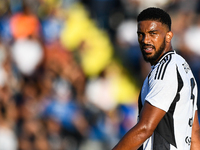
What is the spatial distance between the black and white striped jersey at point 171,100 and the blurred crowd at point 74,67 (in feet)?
12.6

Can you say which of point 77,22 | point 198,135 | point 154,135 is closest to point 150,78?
point 154,135

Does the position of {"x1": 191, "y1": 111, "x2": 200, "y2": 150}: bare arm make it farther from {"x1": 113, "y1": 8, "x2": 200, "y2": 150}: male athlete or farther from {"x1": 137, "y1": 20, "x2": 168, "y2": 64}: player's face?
{"x1": 137, "y1": 20, "x2": 168, "y2": 64}: player's face

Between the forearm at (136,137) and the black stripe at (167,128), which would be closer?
the forearm at (136,137)

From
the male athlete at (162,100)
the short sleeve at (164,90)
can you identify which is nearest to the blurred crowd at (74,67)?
the male athlete at (162,100)

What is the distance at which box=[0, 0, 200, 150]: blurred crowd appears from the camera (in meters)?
6.88

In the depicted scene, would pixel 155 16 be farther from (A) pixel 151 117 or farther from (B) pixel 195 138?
(B) pixel 195 138

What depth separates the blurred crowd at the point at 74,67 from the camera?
6875 mm

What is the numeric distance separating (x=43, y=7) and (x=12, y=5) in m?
0.74

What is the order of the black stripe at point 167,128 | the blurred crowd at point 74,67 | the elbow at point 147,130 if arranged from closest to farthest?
1. the elbow at point 147,130
2. the black stripe at point 167,128
3. the blurred crowd at point 74,67

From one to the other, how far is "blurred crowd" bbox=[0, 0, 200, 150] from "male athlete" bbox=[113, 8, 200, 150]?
12.5 feet

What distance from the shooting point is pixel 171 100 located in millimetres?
2803

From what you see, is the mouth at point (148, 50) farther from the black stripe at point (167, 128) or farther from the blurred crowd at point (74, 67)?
the blurred crowd at point (74, 67)

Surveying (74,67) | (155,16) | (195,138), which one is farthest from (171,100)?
(74,67)

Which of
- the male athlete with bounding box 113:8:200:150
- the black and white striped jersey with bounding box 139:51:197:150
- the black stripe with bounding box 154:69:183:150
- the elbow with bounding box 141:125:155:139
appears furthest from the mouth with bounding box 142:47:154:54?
the elbow with bounding box 141:125:155:139
